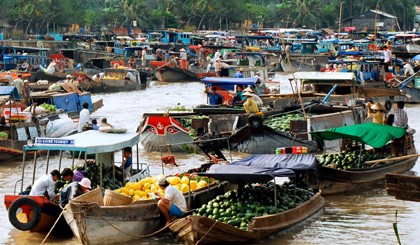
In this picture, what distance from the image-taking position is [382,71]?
109 feet

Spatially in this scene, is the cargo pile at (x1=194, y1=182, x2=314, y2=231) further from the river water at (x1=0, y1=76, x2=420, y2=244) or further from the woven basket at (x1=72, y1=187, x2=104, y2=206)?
the woven basket at (x1=72, y1=187, x2=104, y2=206)

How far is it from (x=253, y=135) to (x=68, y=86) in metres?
7.90

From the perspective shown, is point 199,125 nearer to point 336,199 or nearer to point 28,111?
point 28,111

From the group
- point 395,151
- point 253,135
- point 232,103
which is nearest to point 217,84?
point 232,103

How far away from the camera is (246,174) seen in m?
12.4

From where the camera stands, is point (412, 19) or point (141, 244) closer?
point (141, 244)

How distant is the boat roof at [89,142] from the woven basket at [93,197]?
81 cm

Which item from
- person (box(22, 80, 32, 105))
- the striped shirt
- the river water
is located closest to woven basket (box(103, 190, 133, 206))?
the river water

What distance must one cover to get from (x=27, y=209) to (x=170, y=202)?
1.85 meters

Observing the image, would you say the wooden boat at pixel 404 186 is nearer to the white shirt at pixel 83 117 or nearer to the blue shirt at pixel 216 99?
the white shirt at pixel 83 117

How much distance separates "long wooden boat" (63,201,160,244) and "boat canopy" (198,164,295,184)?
3.08 feet

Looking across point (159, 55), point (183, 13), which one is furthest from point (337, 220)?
point (183, 13)

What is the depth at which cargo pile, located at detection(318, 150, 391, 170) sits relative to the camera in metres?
16.6

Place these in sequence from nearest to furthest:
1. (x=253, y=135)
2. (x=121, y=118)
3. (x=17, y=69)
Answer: (x=253, y=135) < (x=121, y=118) < (x=17, y=69)
